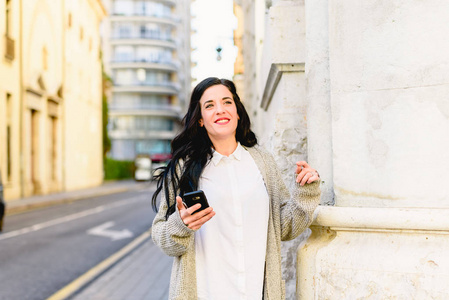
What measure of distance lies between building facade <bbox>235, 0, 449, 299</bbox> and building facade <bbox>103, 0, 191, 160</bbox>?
7209cm

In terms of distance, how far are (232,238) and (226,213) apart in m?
0.11

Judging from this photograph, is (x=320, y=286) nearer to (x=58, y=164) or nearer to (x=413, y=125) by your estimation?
(x=413, y=125)

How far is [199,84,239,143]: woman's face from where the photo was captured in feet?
7.30

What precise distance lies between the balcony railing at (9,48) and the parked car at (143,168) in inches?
1048

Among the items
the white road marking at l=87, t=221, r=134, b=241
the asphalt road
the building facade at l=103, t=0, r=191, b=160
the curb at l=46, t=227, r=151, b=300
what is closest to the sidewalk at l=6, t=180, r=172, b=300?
the curb at l=46, t=227, r=151, b=300

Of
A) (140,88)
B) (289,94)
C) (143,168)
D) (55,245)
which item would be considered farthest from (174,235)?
(140,88)

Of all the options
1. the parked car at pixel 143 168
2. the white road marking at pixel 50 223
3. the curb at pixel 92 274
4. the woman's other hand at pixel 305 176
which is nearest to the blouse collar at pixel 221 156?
the woman's other hand at pixel 305 176

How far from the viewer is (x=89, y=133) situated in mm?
36469

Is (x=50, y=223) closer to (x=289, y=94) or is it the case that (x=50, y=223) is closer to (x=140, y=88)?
(x=289, y=94)

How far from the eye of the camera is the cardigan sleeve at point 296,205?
212 centimetres

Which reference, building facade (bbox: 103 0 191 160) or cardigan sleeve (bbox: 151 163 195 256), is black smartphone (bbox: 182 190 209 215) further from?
building facade (bbox: 103 0 191 160)

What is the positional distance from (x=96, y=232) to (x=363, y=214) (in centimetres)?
1028

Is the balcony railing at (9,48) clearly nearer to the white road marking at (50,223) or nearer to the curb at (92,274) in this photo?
the white road marking at (50,223)

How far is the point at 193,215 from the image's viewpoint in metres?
1.89
